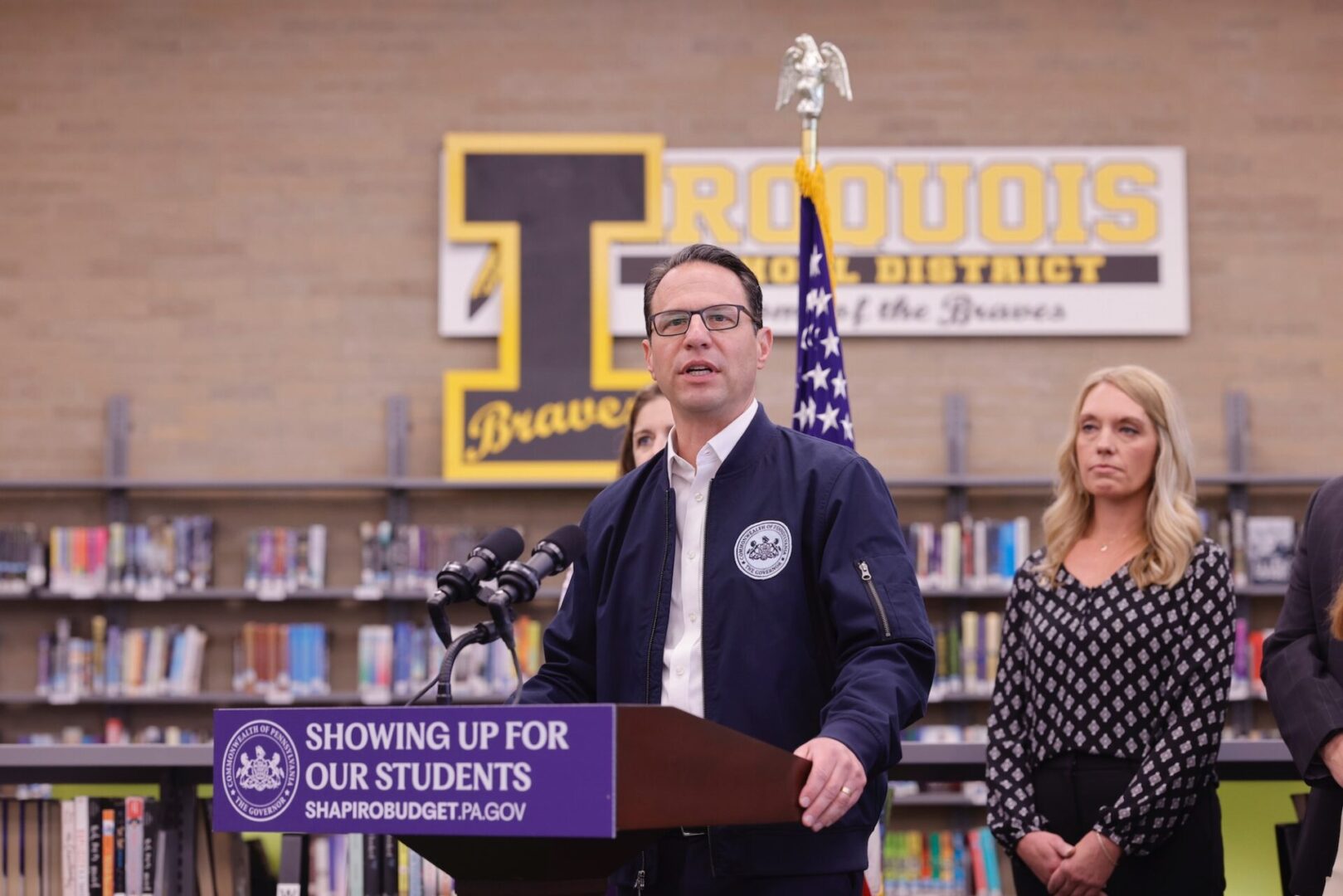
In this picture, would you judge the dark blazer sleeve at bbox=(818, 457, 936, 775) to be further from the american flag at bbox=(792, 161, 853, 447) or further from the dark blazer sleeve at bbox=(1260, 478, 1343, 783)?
the american flag at bbox=(792, 161, 853, 447)

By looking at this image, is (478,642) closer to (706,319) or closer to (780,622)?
(780,622)

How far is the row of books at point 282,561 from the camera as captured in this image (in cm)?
611

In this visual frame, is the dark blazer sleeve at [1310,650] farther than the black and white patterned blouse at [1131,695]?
No

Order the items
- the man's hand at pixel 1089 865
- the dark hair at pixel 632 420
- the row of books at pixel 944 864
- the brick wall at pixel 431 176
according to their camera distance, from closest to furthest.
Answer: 1. the man's hand at pixel 1089 865
2. the dark hair at pixel 632 420
3. the row of books at pixel 944 864
4. the brick wall at pixel 431 176

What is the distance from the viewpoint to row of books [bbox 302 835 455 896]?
8.61 feet

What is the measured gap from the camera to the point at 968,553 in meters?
6.01

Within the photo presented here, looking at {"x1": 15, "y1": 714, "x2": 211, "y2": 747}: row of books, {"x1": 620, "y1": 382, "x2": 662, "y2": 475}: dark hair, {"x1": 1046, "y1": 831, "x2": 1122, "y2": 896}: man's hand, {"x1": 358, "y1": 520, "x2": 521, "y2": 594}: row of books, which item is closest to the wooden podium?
{"x1": 1046, "y1": 831, "x2": 1122, "y2": 896}: man's hand

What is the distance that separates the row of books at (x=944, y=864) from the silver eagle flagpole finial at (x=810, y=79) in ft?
5.59

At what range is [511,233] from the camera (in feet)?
20.7

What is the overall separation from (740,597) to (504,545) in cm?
32

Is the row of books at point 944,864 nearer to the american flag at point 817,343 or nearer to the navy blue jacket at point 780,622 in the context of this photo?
the american flag at point 817,343

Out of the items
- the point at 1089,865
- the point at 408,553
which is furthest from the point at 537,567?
the point at 408,553

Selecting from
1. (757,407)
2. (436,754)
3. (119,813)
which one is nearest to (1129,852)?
(757,407)

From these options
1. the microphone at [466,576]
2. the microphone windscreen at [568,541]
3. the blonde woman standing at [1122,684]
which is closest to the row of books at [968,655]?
the blonde woman standing at [1122,684]
